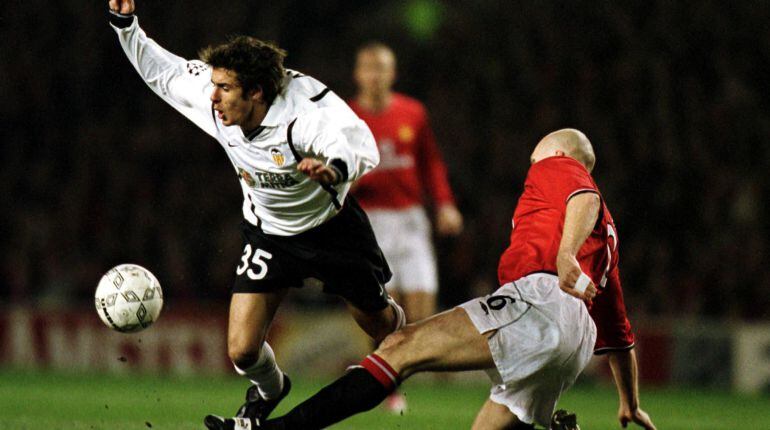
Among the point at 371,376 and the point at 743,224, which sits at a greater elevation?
the point at 371,376

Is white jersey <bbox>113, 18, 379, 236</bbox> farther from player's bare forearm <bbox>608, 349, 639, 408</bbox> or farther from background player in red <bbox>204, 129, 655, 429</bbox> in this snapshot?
player's bare forearm <bbox>608, 349, 639, 408</bbox>

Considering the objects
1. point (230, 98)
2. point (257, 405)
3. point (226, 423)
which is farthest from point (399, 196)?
point (226, 423)

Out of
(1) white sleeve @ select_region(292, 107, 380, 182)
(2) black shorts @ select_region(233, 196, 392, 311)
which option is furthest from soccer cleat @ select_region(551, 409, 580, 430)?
(1) white sleeve @ select_region(292, 107, 380, 182)

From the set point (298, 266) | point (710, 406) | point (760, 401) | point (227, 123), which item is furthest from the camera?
point (760, 401)

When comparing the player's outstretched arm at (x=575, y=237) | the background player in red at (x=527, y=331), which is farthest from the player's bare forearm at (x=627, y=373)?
the player's outstretched arm at (x=575, y=237)

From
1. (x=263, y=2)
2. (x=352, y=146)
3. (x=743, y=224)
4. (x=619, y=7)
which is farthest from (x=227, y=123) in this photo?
(x=263, y=2)

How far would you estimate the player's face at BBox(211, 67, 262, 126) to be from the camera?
17.9ft

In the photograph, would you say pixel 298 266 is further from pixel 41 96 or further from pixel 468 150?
pixel 41 96

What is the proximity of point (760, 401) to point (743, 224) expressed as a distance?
3205 mm

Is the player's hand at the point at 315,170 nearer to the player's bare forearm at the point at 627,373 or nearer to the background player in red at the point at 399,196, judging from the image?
the player's bare forearm at the point at 627,373

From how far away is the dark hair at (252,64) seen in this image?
17.9 ft

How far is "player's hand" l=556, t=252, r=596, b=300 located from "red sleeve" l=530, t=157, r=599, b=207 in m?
0.36

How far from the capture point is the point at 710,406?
32.2 feet

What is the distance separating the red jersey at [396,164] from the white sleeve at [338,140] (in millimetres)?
3447
